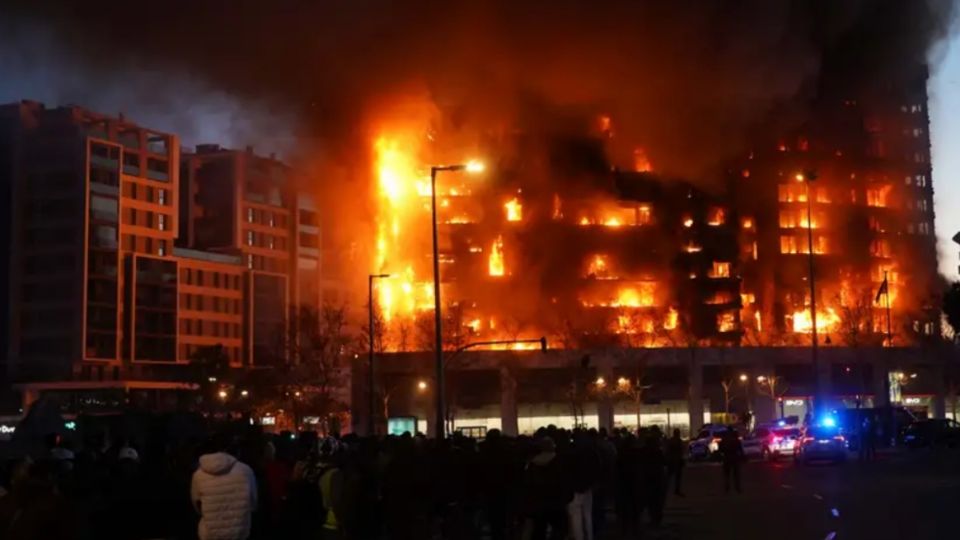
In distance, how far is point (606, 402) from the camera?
9794 cm

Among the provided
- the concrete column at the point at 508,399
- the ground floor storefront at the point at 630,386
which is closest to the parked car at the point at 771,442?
the ground floor storefront at the point at 630,386

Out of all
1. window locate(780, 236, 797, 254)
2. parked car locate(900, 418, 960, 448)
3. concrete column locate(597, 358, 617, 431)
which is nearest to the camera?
parked car locate(900, 418, 960, 448)

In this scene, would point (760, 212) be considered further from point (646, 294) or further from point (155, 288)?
point (155, 288)

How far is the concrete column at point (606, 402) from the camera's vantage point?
97206 millimetres

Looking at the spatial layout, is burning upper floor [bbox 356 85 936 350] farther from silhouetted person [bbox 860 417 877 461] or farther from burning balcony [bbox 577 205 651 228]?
silhouetted person [bbox 860 417 877 461]

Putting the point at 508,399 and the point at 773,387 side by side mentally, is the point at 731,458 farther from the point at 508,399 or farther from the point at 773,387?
the point at 773,387

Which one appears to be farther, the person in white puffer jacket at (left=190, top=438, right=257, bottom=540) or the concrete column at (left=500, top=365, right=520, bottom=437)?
the concrete column at (left=500, top=365, right=520, bottom=437)

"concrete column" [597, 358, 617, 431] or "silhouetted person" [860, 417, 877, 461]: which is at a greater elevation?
"concrete column" [597, 358, 617, 431]

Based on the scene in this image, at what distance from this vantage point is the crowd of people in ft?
38.5

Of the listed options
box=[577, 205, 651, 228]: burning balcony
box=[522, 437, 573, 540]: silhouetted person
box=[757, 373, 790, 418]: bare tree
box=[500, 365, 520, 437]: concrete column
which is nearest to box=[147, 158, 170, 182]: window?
box=[500, 365, 520, 437]: concrete column

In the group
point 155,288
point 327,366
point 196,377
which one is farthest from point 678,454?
point 155,288

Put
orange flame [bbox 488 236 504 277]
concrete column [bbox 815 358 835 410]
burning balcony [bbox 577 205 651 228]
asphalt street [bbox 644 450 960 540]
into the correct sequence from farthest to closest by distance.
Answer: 1. burning balcony [bbox 577 205 651 228]
2. orange flame [bbox 488 236 504 277]
3. concrete column [bbox 815 358 835 410]
4. asphalt street [bbox 644 450 960 540]

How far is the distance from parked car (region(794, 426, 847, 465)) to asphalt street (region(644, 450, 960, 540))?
11.2ft

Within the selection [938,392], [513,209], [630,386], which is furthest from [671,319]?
[938,392]
